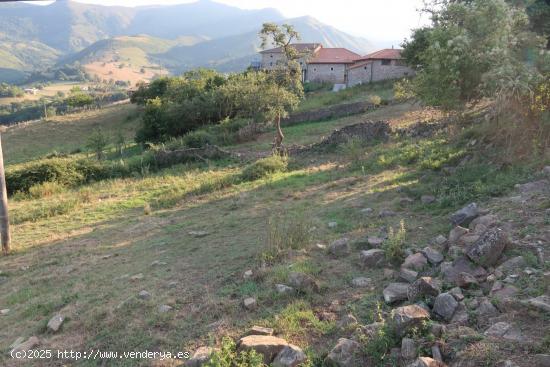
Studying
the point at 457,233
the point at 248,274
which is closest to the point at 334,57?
the point at 457,233

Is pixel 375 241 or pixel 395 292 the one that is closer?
pixel 395 292

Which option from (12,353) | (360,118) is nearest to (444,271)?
(12,353)

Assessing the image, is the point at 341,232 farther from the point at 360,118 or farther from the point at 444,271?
the point at 360,118

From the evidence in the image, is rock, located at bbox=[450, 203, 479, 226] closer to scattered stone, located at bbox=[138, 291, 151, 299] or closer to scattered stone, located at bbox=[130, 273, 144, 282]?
scattered stone, located at bbox=[138, 291, 151, 299]

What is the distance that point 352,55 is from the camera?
175 ft

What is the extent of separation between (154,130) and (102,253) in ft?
79.1

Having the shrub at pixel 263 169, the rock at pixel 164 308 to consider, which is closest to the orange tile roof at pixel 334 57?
the shrub at pixel 263 169

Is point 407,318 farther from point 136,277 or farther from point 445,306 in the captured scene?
point 136,277

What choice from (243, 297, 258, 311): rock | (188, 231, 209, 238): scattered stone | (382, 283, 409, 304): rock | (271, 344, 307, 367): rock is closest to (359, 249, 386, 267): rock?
(382, 283, 409, 304): rock

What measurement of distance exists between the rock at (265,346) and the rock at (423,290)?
4.78ft

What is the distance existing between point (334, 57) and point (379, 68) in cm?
1250

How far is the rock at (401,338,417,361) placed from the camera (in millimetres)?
3594

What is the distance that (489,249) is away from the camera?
4.86m

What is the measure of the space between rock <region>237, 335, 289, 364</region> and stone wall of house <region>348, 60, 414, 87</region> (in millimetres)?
38272
